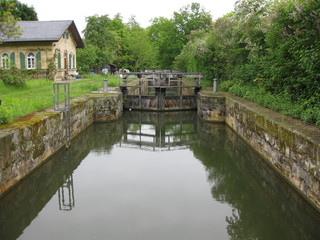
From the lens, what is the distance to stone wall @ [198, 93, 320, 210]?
5379mm

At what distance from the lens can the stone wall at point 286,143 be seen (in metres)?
5.38

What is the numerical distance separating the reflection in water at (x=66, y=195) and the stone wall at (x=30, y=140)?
767mm

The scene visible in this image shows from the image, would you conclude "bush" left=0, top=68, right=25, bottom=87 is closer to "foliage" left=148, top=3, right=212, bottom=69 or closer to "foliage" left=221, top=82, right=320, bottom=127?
"foliage" left=221, top=82, right=320, bottom=127

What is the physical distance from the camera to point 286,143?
648 cm

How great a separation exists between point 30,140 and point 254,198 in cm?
457

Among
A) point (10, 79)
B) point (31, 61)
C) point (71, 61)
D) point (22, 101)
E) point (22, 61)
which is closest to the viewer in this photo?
point (22, 101)

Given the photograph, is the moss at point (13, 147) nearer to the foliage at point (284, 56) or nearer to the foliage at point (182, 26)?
the foliage at point (284, 56)

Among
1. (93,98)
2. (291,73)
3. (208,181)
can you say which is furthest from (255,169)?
(93,98)

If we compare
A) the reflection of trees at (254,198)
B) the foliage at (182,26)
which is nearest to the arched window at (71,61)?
the reflection of trees at (254,198)

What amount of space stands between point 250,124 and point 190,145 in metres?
2.16

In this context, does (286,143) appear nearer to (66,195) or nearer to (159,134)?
(66,195)

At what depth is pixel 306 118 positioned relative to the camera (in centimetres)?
674

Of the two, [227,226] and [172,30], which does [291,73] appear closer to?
[227,226]

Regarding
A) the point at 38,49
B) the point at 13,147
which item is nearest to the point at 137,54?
the point at 38,49
